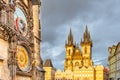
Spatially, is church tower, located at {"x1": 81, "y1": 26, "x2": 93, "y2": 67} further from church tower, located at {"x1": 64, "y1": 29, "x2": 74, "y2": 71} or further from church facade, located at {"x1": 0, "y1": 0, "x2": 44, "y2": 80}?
church facade, located at {"x1": 0, "y1": 0, "x2": 44, "y2": 80}

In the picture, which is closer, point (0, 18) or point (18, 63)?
point (0, 18)

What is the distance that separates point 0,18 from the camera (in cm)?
1789

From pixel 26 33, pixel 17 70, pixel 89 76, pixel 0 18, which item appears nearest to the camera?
pixel 0 18

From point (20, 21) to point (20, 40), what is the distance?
1.43 meters

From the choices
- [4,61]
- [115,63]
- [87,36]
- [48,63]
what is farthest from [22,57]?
[87,36]

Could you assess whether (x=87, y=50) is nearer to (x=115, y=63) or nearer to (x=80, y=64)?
(x=80, y=64)

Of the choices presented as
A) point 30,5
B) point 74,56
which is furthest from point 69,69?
point 30,5

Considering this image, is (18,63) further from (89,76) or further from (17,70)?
(89,76)

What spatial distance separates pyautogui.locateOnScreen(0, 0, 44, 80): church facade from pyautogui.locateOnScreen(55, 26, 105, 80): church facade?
324 feet

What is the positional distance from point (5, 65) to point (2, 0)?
3.88 m

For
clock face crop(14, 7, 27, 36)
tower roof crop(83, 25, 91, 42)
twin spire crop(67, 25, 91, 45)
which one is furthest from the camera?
twin spire crop(67, 25, 91, 45)

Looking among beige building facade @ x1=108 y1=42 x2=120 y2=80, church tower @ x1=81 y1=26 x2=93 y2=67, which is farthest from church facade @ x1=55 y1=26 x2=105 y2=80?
beige building facade @ x1=108 y1=42 x2=120 y2=80

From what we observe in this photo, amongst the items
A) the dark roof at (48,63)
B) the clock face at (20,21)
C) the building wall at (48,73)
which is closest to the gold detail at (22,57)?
the clock face at (20,21)

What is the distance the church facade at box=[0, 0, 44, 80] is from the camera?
1816 centimetres
